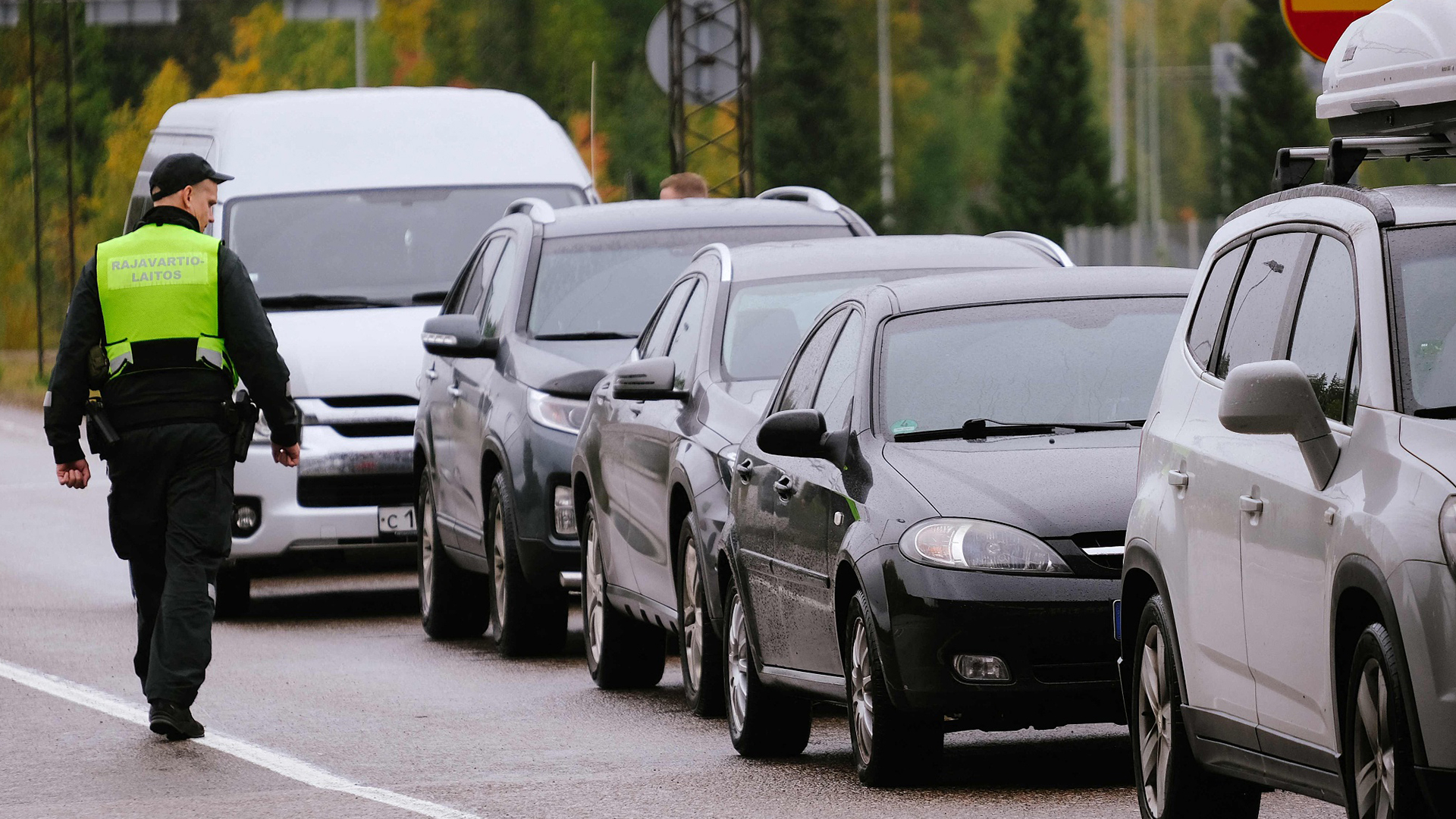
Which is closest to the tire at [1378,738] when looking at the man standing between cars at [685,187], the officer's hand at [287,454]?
the officer's hand at [287,454]

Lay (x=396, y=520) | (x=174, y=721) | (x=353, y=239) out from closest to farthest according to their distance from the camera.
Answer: (x=174, y=721) → (x=396, y=520) → (x=353, y=239)

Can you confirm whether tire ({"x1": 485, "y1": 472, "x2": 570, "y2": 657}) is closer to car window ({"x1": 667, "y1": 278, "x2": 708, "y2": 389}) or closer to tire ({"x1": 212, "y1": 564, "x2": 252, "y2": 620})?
car window ({"x1": 667, "y1": 278, "x2": 708, "y2": 389})

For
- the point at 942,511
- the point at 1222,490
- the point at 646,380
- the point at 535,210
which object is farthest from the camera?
the point at 535,210

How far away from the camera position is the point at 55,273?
65.7 m

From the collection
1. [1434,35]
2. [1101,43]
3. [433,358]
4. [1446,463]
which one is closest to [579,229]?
[433,358]

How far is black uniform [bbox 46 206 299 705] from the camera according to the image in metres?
10.7

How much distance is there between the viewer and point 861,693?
9117 mm

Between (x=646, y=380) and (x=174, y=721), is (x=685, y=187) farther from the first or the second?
(x=174, y=721)

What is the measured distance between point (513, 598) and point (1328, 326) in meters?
7.53

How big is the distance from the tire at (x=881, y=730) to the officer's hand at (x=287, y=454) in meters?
2.66

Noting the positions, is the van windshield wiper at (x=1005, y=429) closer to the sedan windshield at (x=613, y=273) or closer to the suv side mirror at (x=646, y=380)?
the suv side mirror at (x=646, y=380)

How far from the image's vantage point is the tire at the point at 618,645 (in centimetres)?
1248

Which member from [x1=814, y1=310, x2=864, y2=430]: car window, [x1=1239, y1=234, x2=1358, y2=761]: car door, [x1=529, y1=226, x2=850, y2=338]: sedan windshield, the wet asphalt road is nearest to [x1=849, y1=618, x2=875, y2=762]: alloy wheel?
the wet asphalt road

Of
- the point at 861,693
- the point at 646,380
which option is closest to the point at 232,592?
the point at 646,380
